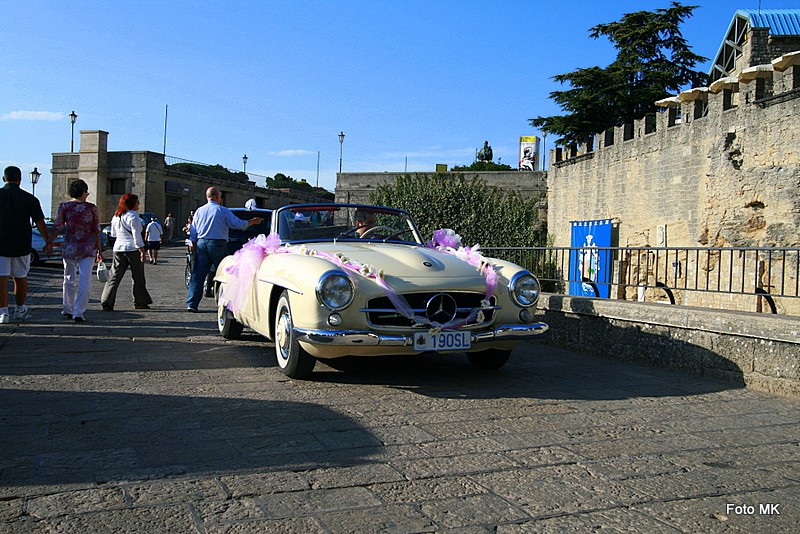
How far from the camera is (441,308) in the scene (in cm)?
531

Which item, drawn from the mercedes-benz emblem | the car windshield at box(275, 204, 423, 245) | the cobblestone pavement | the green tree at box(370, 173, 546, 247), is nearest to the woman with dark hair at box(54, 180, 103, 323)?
the cobblestone pavement

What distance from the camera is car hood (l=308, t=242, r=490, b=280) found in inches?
215

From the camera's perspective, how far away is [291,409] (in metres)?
4.52

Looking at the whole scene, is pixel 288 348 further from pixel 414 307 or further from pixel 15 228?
pixel 15 228

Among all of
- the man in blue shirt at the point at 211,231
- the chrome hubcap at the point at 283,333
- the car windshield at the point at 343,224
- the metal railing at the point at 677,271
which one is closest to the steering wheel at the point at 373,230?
the car windshield at the point at 343,224

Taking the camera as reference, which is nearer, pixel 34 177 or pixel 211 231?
pixel 211 231

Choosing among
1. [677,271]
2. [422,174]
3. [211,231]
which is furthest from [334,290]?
[422,174]

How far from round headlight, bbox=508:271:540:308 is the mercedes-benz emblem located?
1.86ft

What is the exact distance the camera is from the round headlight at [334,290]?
200 inches

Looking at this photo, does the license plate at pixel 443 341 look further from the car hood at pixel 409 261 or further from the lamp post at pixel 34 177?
the lamp post at pixel 34 177

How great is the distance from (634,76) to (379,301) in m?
44.1

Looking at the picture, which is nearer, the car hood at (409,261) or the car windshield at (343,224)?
the car hood at (409,261)

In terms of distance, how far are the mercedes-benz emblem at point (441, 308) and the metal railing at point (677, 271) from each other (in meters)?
2.61

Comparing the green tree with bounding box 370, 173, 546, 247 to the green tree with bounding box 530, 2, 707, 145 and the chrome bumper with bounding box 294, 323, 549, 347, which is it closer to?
the green tree with bounding box 530, 2, 707, 145
